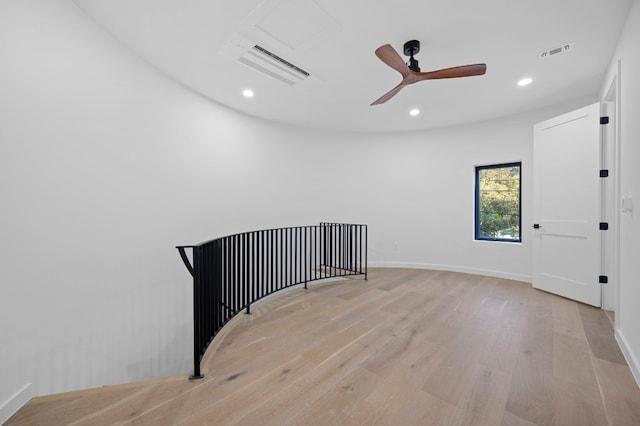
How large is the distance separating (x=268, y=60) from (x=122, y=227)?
226 centimetres

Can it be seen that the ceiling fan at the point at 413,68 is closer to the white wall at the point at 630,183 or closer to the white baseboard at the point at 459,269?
the white wall at the point at 630,183

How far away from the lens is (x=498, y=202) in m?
4.58

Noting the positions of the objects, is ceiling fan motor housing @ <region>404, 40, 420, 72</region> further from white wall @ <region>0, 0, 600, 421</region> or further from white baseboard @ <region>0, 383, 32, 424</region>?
white baseboard @ <region>0, 383, 32, 424</region>

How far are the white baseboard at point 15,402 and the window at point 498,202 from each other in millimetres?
5898

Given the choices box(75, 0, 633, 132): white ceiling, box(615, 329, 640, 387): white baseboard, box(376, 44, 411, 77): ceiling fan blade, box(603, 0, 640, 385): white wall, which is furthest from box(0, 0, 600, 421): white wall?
box(376, 44, 411, 77): ceiling fan blade

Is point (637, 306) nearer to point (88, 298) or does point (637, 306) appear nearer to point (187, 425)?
point (187, 425)

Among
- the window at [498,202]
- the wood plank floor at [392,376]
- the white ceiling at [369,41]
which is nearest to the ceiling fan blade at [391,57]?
the white ceiling at [369,41]

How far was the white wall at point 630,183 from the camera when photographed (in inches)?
70.7

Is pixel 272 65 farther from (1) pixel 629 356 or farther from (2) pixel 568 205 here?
(2) pixel 568 205

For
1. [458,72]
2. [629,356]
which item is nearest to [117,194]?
[458,72]

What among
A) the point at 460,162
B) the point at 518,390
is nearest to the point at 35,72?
the point at 518,390

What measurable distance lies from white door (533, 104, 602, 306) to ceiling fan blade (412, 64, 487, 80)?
7.11ft

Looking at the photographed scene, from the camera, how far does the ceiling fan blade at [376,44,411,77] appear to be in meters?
1.94

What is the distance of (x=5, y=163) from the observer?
5.29 feet
